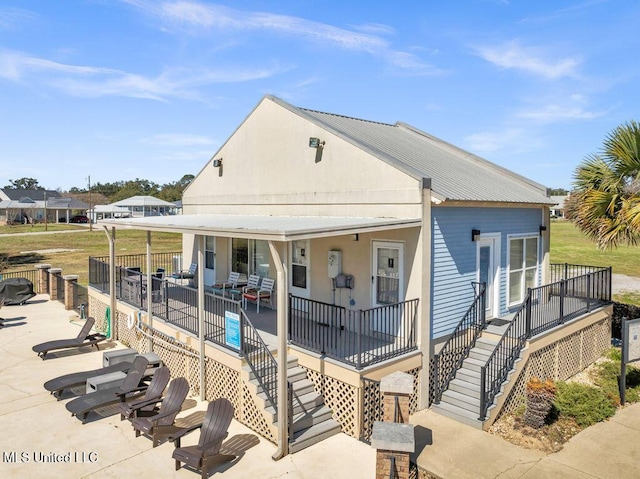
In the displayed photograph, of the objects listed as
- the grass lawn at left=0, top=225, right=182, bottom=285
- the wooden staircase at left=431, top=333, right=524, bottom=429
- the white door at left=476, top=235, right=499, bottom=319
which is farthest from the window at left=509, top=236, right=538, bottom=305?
the grass lawn at left=0, top=225, right=182, bottom=285

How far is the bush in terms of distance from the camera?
8.64 m

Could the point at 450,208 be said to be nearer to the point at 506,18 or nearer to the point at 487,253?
the point at 487,253

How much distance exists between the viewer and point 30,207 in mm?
71000

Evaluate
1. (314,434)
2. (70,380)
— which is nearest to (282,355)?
(314,434)

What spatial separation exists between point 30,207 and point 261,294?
76412 mm

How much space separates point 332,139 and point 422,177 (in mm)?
3182

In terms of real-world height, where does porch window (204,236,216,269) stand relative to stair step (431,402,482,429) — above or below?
above

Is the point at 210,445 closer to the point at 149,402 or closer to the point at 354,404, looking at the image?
the point at 149,402

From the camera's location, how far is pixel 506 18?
15891mm

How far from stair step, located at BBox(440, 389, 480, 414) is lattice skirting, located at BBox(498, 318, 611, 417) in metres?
0.82

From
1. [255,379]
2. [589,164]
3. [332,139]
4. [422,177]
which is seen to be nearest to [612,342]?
[589,164]

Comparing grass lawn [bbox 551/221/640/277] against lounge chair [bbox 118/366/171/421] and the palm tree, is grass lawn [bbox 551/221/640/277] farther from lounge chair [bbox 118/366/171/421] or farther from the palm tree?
lounge chair [bbox 118/366/171/421]

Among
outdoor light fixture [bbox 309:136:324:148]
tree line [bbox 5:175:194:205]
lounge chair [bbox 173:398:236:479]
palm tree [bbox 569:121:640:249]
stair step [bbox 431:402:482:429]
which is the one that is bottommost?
stair step [bbox 431:402:482:429]

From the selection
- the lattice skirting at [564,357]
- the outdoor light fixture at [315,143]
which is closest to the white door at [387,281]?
the lattice skirting at [564,357]
